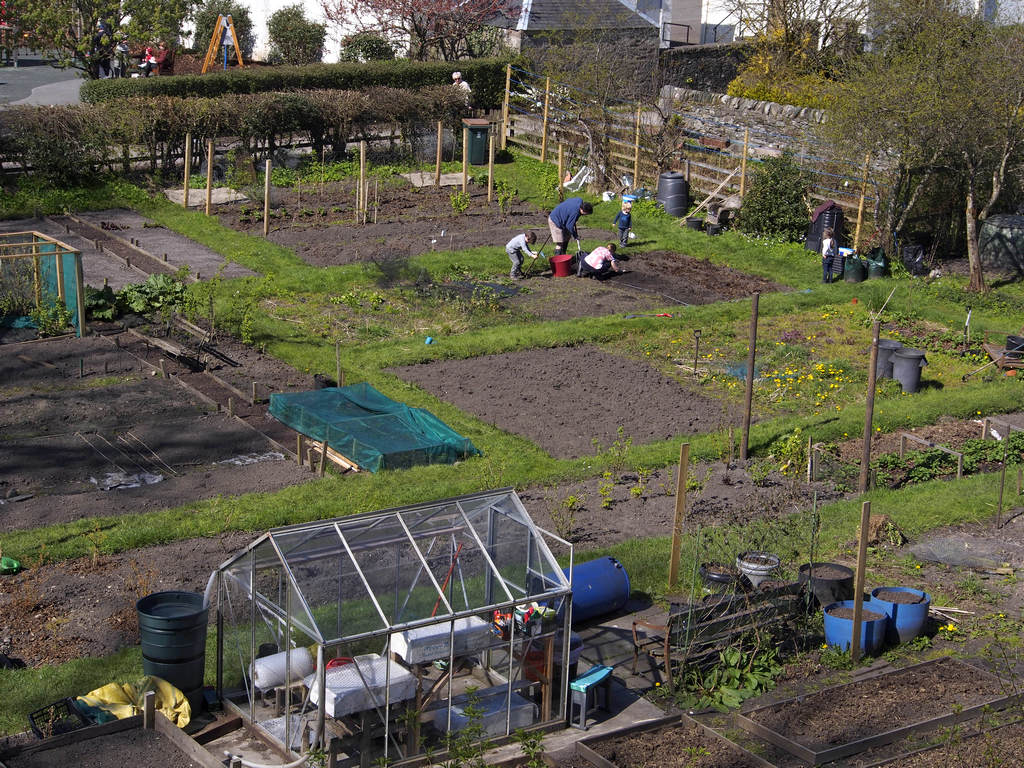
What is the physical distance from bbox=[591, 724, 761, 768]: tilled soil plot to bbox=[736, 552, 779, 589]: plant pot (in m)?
2.62

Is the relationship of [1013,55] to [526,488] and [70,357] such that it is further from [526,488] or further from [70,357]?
[70,357]

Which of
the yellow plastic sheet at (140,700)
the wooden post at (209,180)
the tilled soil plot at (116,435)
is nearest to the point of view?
the yellow plastic sheet at (140,700)

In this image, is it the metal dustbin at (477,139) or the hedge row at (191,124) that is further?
the metal dustbin at (477,139)

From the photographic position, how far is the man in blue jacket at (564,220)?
25531 millimetres

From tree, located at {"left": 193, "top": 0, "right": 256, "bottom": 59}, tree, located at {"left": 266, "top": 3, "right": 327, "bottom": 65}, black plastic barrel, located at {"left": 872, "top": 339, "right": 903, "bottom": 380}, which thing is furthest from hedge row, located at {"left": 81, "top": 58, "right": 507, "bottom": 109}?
black plastic barrel, located at {"left": 872, "top": 339, "right": 903, "bottom": 380}

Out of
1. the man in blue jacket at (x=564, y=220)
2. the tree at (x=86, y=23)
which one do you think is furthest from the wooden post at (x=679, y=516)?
the tree at (x=86, y=23)

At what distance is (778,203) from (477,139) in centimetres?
888

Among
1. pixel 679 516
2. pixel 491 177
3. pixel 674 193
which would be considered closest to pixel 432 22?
pixel 491 177

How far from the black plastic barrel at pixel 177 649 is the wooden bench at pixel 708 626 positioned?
393 cm

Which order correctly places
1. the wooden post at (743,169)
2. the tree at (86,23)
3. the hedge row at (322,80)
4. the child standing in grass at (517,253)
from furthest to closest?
the tree at (86,23), the hedge row at (322,80), the wooden post at (743,169), the child standing in grass at (517,253)

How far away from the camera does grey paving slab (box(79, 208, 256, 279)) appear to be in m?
24.8

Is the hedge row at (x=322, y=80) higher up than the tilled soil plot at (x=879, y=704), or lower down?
higher up

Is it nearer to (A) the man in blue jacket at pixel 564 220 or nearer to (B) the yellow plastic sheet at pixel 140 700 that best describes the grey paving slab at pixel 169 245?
(A) the man in blue jacket at pixel 564 220

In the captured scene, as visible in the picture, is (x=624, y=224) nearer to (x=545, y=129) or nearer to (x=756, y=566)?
(x=545, y=129)
